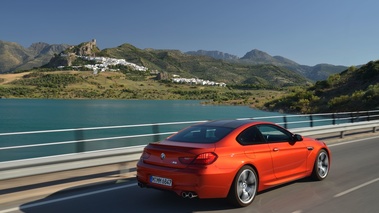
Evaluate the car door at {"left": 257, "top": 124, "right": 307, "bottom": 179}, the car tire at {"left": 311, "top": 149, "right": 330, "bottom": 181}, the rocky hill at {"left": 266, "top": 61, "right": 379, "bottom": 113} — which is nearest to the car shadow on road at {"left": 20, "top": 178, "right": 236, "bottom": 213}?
the car door at {"left": 257, "top": 124, "right": 307, "bottom": 179}

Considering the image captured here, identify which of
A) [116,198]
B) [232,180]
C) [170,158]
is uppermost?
[170,158]

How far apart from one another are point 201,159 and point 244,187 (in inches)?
40.8

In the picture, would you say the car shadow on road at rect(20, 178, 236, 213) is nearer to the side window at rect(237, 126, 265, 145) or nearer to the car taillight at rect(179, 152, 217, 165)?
the car taillight at rect(179, 152, 217, 165)

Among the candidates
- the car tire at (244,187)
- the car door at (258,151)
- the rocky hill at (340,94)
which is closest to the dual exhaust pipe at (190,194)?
the car tire at (244,187)

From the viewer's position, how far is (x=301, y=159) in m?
7.68

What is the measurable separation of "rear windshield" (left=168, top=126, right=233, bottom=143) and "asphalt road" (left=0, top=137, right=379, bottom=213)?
1035 millimetres

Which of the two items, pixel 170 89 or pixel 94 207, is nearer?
pixel 94 207

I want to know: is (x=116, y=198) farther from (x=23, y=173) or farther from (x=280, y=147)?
(x=280, y=147)

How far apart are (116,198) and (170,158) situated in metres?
1.54

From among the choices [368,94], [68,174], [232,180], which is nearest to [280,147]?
[232,180]

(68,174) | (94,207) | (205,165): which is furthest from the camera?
(68,174)

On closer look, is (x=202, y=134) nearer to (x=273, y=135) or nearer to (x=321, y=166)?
(x=273, y=135)

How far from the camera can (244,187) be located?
6383 mm

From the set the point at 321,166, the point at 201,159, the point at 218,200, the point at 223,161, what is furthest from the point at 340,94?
the point at 201,159
